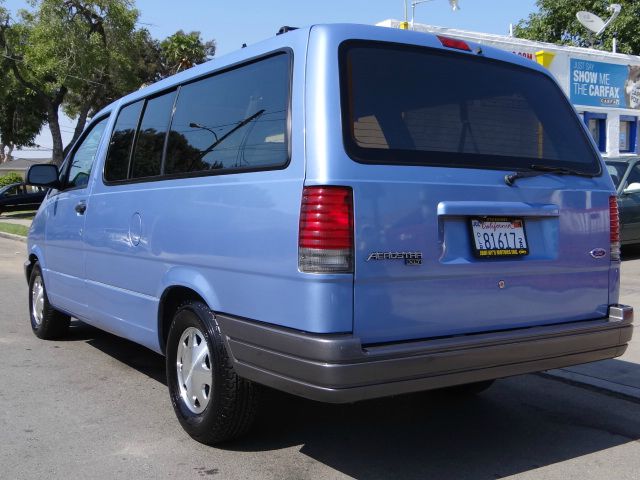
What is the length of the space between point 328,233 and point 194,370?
4.49 feet

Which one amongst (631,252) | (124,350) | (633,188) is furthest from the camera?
(631,252)

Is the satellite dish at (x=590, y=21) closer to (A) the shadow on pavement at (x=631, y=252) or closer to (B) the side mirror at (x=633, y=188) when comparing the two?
(A) the shadow on pavement at (x=631, y=252)

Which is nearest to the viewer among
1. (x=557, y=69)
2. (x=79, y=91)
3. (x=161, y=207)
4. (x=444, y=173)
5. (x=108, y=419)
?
(x=444, y=173)

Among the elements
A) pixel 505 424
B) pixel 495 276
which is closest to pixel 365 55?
pixel 495 276

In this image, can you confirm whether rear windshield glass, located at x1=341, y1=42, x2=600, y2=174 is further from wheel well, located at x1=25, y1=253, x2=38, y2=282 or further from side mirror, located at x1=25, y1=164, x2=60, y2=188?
wheel well, located at x1=25, y1=253, x2=38, y2=282

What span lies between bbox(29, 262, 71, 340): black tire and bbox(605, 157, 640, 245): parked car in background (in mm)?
8301

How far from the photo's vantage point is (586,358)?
369cm

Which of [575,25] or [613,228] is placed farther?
[575,25]

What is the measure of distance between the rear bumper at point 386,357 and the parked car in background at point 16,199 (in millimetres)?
31359

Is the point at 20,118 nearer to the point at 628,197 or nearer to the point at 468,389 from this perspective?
the point at 628,197

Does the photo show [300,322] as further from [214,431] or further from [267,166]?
[214,431]

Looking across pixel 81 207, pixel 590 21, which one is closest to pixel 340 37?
pixel 81 207

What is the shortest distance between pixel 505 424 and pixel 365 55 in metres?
2.48

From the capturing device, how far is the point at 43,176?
19.2ft
